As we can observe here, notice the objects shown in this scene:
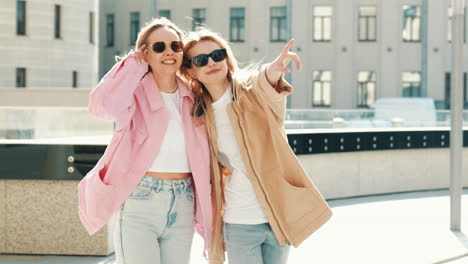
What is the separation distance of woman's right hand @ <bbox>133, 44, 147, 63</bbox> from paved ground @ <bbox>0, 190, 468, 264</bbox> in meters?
2.93

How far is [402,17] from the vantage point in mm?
38781

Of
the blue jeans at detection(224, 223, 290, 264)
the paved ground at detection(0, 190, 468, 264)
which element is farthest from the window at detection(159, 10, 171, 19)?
the blue jeans at detection(224, 223, 290, 264)

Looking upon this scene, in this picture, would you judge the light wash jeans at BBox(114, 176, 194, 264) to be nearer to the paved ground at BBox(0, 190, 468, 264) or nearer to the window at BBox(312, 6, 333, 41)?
the paved ground at BBox(0, 190, 468, 264)

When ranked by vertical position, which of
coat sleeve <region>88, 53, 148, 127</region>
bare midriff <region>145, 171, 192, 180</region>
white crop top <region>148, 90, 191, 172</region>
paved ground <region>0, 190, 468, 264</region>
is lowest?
paved ground <region>0, 190, 468, 264</region>

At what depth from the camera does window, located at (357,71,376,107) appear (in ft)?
129

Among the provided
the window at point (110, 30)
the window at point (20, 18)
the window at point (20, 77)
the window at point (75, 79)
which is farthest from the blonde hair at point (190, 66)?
the window at point (110, 30)

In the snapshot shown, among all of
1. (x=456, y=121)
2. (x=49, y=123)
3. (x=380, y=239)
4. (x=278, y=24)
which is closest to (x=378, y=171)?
(x=456, y=121)

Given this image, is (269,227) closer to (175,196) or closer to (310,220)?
(310,220)

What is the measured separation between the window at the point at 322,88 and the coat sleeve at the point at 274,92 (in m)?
36.3

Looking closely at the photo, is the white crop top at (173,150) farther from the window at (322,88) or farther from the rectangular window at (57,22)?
the window at (322,88)

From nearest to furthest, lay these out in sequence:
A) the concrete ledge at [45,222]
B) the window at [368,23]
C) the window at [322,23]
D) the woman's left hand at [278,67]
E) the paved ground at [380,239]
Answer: the woman's left hand at [278,67], the concrete ledge at [45,222], the paved ground at [380,239], the window at [368,23], the window at [322,23]

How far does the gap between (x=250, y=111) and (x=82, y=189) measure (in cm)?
112

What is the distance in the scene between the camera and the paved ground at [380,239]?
658 centimetres

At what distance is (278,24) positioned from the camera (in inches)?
1588
